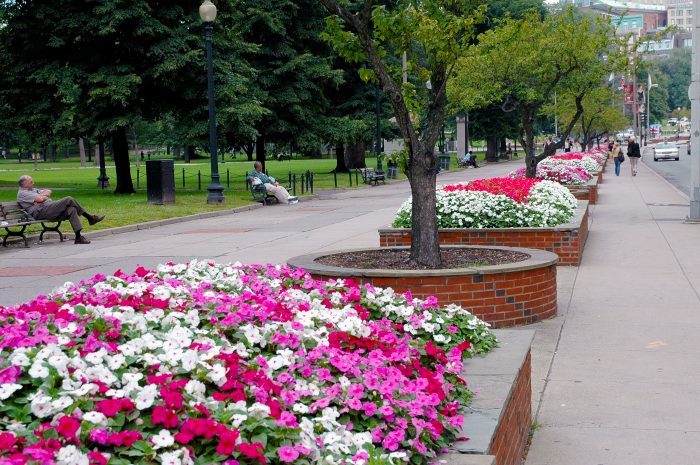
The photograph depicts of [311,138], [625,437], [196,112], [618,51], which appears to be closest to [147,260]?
[625,437]

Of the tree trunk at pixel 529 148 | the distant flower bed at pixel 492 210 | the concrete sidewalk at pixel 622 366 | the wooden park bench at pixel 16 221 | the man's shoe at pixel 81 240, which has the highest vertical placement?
the tree trunk at pixel 529 148

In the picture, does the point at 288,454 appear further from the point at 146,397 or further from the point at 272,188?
the point at 272,188

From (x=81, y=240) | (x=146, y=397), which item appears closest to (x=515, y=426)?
(x=146, y=397)

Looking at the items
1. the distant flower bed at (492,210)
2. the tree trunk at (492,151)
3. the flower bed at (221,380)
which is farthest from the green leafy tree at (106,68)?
the tree trunk at (492,151)

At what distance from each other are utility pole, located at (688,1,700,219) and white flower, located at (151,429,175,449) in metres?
17.4

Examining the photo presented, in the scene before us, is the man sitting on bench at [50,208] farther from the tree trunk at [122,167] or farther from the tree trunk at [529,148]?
the tree trunk at [122,167]

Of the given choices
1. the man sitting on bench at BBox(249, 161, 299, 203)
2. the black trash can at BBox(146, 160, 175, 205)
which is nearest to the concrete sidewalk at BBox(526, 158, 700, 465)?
the black trash can at BBox(146, 160, 175, 205)

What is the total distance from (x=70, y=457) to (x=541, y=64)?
2102cm

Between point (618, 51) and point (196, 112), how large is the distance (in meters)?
16.3

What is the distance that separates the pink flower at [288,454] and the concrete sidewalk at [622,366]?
2303mm

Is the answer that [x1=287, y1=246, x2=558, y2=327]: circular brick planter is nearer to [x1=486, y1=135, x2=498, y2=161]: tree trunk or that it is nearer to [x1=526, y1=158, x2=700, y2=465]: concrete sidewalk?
[x1=526, y1=158, x2=700, y2=465]: concrete sidewalk

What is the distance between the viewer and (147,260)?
48.1ft

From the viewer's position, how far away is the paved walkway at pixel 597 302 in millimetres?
5438

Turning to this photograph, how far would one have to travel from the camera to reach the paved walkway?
5.44m
